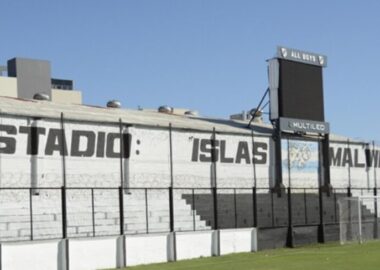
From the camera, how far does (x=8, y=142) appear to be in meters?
29.5

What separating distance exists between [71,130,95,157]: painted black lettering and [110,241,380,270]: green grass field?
307 inches

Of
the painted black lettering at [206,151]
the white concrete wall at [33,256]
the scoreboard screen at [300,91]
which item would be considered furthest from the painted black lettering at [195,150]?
the white concrete wall at [33,256]

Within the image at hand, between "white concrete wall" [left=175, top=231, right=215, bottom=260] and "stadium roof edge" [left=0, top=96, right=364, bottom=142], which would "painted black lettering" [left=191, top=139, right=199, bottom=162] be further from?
"white concrete wall" [left=175, top=231, right=215, bottom=260]

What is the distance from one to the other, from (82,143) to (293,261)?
11.1 meters

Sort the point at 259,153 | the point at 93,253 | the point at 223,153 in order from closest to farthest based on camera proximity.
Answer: the point at 93,253 < the point at 223,153 < the point at 259,153

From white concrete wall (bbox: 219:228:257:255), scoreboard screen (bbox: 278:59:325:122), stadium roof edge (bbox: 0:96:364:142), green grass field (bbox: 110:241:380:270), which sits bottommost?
green grass field (bbox: 110:241:380:270)

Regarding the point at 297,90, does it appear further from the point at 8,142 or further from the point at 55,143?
the point at 8,142

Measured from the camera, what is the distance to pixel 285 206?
133ft

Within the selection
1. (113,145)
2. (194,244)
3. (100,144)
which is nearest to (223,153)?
(113,145)

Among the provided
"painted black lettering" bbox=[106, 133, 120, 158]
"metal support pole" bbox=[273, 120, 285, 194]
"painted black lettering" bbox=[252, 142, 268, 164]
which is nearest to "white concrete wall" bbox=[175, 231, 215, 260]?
"painted black lettering" bbox=[106, 133, 120, 158]

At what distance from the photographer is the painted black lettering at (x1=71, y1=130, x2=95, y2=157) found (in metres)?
32.2

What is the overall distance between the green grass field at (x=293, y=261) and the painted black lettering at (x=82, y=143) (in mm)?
7803

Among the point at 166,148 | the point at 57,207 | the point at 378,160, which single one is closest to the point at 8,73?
the point at 378,160

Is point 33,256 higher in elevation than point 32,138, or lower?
lower
